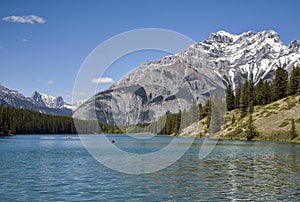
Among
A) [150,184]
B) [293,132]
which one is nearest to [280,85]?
[293,132]

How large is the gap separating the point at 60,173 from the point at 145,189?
1575 centimetres

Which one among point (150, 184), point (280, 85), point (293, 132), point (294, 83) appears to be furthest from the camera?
point (280, 85)

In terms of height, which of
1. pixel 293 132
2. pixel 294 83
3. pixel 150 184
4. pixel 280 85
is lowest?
pixel 150 184

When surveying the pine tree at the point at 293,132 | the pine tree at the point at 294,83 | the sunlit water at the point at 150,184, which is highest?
the pine tree at the point at 294,83

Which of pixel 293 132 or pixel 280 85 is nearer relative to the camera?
pixel 293 132

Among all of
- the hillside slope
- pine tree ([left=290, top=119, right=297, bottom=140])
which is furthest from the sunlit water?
the hillside slope

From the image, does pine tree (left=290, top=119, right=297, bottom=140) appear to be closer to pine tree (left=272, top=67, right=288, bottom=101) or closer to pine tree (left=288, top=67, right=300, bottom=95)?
pine tree (left=288, top=67, right=300, bottom=95)

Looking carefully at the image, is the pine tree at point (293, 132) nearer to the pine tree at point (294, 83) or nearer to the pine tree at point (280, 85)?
the pine tree at point (294, 83)

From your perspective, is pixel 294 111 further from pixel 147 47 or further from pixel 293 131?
pixel 147 47

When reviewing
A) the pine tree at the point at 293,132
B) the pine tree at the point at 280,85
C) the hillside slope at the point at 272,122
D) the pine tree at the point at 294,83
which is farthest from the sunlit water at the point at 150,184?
the pine tree at the point at 280,85

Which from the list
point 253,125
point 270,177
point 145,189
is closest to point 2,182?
point 145,189

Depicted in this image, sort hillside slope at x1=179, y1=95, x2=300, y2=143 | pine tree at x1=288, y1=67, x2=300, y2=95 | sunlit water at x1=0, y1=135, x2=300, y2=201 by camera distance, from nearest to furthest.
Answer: sunlit water at x1=0, y1=135, x2=300, y2=201, hillside slope at x1=179, y1=95, x2=300, y2=143, pine tree at x1=288, y1=67, x2=300, y2=95

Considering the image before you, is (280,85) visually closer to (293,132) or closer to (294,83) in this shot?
(294,83)

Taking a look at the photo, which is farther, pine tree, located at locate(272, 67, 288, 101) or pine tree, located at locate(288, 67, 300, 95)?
pine tree, located at locate(272, 67, 288, 101)
